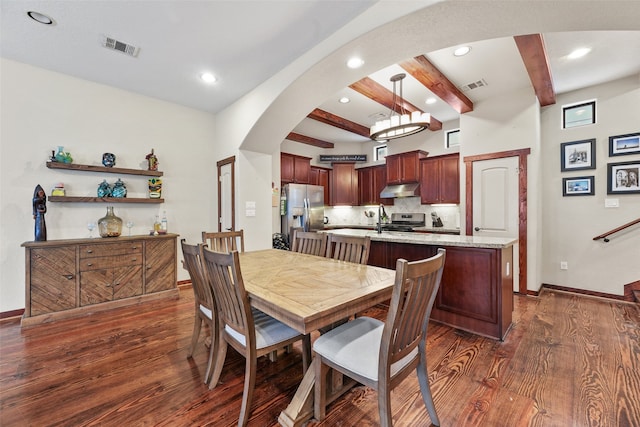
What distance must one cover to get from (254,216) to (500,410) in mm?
3345

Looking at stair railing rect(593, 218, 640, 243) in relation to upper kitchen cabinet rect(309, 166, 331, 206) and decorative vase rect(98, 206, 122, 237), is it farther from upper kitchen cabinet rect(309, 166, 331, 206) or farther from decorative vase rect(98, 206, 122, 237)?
decorative vase rect(98, 206, 122, 237)

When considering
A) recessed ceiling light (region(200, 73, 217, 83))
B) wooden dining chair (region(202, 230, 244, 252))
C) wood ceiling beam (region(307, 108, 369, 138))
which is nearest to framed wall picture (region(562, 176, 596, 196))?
wood ceiling beam (region(307, 108, 369, 138))

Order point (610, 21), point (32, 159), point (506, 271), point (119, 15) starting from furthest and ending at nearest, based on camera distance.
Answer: point (32, 159) → point (506, 271) → point (119, 15) → point (610, 21)

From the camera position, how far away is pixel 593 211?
11.9 ft

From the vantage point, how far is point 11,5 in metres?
2.11

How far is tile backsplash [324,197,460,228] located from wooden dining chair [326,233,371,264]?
3830 mm

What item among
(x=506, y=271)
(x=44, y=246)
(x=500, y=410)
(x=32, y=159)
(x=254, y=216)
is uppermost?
(x=32, y=159)

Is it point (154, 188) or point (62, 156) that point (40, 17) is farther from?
point (154, 188)

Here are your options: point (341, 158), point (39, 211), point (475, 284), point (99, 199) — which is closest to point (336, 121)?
point (341, 158)

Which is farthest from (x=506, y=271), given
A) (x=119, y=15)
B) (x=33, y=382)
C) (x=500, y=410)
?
(x=119, y=15)

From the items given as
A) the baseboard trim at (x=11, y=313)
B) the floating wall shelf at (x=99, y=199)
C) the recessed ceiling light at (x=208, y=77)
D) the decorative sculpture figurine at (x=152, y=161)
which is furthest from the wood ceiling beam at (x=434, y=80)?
the baseboard trim at (x=11, y=313)

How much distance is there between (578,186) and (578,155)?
1.45ft

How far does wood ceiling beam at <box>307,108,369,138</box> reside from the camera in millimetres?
4512

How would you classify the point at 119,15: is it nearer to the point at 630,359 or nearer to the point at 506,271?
the point at 506,271
